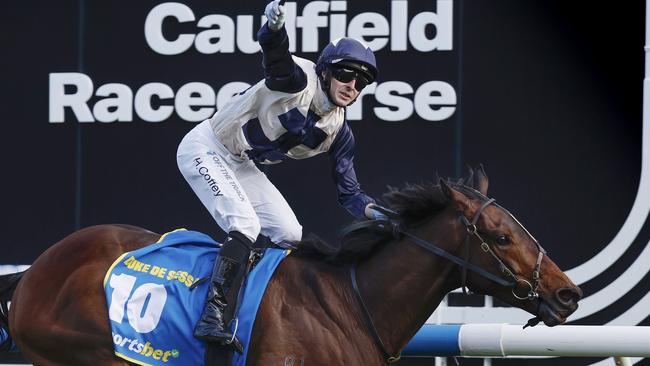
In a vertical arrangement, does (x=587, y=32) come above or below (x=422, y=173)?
above

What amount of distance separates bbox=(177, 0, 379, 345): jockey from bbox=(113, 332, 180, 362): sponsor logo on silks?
17 cm

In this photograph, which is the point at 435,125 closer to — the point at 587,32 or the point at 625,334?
the point at 587,32

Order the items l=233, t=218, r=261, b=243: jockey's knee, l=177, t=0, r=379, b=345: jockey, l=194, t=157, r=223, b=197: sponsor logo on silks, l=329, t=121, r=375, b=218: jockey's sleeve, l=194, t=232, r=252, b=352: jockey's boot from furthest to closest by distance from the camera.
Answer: l=329, t=121, r=375, b=218: jockey's sleeve
l=194, t=157, r=223, b=197: sponsor logo on silks
l=233, t=218, r=261, b=243: jockey's knee
l=177, t=0, r=379, b=345: jockey
l=194, t=232, r=252, b=352: jockey's boot

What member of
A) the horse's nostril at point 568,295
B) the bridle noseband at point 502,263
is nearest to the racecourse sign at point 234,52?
the bridle noseband at point 502,263

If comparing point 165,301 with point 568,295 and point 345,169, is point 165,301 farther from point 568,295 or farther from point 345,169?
point 568,295

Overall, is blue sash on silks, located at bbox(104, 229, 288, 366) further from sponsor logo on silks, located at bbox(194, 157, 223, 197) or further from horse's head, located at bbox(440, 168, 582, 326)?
horse's head, located at bbox(440, 168, 582, 326)

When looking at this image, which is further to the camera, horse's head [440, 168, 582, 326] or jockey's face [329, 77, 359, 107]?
jockey's face [329, 77, 359, 107]

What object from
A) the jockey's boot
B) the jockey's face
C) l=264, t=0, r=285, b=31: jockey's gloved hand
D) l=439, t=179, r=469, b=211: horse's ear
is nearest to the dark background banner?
the jockey's face

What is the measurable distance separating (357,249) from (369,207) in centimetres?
30

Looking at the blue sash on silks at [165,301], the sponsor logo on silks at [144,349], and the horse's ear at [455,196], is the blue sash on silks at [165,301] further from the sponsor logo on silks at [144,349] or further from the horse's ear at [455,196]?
the horse's ear at [455,196]

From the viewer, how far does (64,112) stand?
5.99 m

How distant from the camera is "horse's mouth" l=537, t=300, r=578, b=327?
4.00 meters

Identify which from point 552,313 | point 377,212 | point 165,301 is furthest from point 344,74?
point 552,313

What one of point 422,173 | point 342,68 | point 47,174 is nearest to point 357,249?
point 342,68
